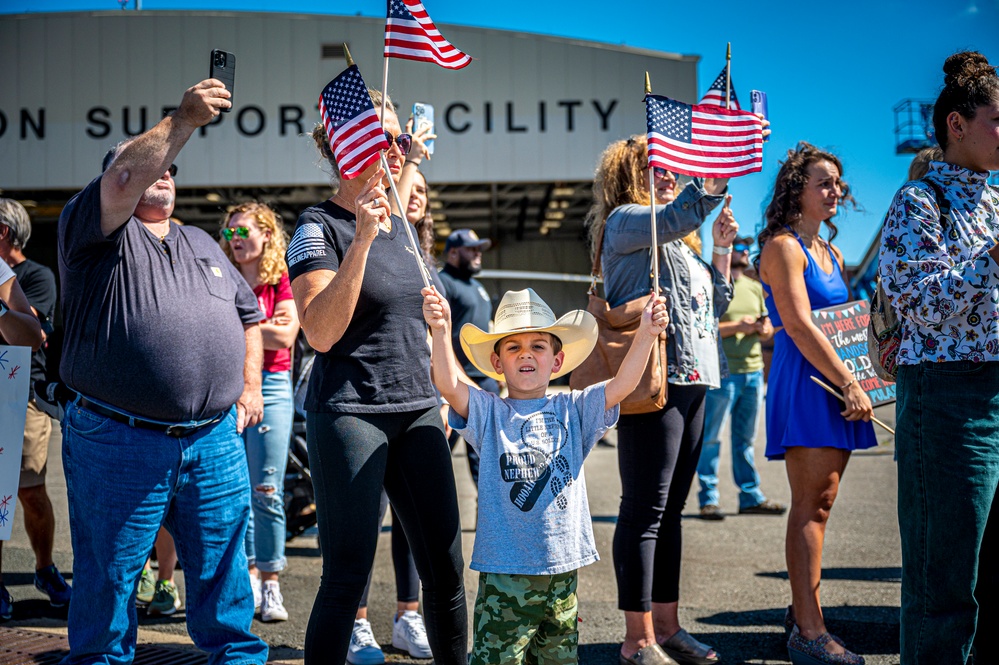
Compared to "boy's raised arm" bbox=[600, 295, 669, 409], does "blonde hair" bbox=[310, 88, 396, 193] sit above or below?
above

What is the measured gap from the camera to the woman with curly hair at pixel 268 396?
498 cm

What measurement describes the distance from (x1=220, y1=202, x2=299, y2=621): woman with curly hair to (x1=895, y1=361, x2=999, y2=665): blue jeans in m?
3.22

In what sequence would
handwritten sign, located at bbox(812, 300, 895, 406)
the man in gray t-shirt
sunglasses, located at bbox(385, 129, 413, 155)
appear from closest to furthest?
the man in gray t-shirt → sunglasses, located at bbox(385, 129, 413, 155) → handwritten sign, located at bbox(812, 300, 895, 406)

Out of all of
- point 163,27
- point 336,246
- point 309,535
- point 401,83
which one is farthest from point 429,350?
point 163,27

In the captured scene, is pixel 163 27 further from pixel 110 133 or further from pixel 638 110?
pixel 638 110

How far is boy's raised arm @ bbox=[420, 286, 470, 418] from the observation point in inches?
116

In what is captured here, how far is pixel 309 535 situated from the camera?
721cm

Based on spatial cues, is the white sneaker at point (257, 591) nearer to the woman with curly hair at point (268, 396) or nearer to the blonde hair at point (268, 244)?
the woman with curly hair at point (268, 396)

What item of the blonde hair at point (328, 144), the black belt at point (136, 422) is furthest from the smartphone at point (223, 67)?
the black belt at point (136, 422)

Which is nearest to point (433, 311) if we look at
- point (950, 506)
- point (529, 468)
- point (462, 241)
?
point (529, 468)

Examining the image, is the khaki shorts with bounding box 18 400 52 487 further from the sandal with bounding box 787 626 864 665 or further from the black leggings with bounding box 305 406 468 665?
the sandal with bounding box 787 626 864 665

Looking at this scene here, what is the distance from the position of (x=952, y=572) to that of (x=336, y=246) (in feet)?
7.52

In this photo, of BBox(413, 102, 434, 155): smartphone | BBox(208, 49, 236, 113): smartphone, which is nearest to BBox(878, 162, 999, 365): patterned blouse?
BBox(413, 102, 434, 155): smartphone

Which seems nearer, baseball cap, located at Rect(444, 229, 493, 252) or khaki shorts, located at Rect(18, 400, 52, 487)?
khaki shorts, located at Rect(18, 400, 52, 487)
